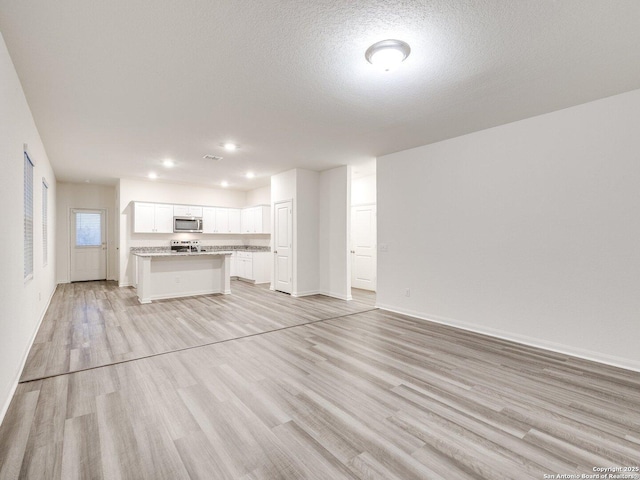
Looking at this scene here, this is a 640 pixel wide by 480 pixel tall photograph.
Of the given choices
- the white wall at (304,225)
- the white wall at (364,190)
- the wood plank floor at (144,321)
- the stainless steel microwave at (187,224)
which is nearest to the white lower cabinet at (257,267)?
the wood plank floor at (144,321)

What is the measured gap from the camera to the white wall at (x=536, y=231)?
315cm

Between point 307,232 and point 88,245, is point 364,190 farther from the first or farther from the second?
point 88,245

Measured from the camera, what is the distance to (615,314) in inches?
125

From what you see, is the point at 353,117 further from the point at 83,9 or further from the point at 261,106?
the point at 83,9

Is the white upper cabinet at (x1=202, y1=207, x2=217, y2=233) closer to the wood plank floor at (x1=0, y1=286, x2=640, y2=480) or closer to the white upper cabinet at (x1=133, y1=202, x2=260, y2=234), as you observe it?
the white upper cabinet at (x1=133, y1=202, x2=260, y2=234)

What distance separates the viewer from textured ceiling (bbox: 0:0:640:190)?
2.04 meters

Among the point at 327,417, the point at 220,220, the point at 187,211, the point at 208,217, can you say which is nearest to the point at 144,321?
the point at 327,417

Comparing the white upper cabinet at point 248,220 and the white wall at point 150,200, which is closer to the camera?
the white wall at point 150,200

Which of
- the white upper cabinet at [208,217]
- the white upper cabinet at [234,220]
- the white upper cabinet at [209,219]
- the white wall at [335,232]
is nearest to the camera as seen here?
the white wall at [335,232]

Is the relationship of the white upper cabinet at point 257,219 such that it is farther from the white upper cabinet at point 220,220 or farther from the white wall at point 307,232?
the white wall at point 307,232

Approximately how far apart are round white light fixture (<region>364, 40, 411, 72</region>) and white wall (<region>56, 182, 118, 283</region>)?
334 inches

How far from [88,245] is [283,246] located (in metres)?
6.00

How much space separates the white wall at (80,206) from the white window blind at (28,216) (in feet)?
16.2

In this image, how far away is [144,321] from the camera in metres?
4.66
